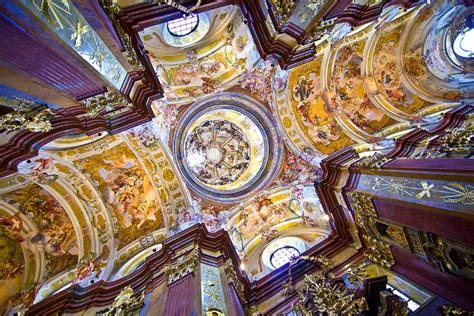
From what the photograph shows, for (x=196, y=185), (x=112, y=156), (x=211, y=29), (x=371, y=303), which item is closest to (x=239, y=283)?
(x=371, y=303)

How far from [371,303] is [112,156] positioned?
10.3m

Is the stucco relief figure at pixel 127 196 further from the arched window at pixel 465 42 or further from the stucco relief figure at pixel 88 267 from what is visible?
the arched window at pixel 465 42

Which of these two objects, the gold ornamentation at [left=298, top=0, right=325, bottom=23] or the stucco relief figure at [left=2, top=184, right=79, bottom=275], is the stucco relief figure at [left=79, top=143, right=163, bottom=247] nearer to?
the stucco relief figure at [left=2, top=184, right=79, bottom=275]

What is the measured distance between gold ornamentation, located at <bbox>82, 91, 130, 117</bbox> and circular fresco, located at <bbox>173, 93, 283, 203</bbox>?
263 inches

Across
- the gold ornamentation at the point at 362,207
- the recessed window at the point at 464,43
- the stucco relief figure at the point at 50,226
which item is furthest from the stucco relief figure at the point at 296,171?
the stucco relief figure at the point at 50,226

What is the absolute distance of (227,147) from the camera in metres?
17.2

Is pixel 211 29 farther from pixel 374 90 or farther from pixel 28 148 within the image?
pixel 28 148

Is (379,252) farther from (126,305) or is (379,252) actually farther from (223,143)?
(223,143)

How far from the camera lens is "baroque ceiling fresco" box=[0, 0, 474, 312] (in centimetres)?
1084

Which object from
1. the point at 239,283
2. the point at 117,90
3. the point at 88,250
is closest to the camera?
the point at 117,90

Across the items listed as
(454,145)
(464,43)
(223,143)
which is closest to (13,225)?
(223,143)

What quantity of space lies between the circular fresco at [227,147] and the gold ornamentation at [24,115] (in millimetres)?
8326

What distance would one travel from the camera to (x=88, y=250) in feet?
37.9

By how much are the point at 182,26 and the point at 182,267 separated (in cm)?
1066
